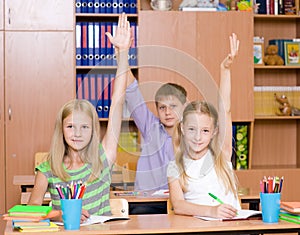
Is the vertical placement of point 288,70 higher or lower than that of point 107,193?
higher

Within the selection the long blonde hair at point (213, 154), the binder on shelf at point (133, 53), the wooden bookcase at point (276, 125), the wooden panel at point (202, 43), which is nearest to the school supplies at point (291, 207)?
the long blonde hair at point (213, 154)

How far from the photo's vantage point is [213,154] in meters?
2.80

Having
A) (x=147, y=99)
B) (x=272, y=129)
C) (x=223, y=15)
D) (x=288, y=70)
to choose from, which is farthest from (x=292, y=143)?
(x=147, y=99)

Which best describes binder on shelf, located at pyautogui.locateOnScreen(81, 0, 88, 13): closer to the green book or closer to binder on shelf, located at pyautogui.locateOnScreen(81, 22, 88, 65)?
binder on shelf, located at pyautogui.locateOnScreen(81, 22, 88, 65)

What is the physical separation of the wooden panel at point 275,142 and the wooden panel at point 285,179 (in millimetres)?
416

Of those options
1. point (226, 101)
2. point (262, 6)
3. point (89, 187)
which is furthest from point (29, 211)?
point (262, 6)

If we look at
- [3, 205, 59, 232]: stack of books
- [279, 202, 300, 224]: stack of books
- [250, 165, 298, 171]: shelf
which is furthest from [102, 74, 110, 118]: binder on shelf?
[3, 205, 59, 232]: stack of books

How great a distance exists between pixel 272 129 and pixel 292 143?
193 millimetres

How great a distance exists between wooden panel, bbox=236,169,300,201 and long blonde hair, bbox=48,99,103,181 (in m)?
2.46

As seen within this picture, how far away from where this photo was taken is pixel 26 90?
4.88 meters

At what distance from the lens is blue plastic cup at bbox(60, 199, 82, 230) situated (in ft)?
7.39

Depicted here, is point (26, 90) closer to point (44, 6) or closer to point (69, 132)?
point (44, 6)

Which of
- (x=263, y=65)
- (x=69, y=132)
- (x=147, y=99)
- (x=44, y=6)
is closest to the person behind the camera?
(x=69, y=132)

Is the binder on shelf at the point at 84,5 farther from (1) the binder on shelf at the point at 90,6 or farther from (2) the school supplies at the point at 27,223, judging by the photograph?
(2) the school supplies at the point at 27,223
